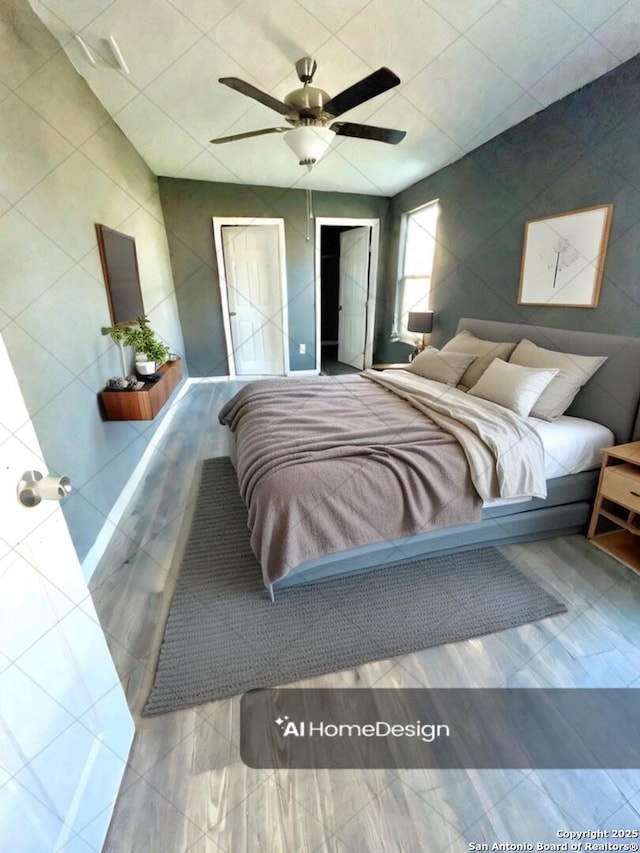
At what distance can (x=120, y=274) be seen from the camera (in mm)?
2604

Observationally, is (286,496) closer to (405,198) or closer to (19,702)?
(19,702)

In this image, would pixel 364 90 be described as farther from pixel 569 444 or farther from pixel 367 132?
pixel 569 444

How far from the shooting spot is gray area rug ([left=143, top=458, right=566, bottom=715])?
4.50 feet

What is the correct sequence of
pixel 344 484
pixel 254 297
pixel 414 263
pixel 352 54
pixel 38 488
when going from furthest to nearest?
pixel 254 297, pixel 414 263, pixel 352 54, pixel 344 484, pixel 38 488

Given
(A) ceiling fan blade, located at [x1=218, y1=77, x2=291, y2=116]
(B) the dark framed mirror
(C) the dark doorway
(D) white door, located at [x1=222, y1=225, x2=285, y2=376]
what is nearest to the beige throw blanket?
(A) ceiling fan blade, located at [x1=218, y1=77, x2=291, y2=116]

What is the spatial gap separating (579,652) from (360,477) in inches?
42.9

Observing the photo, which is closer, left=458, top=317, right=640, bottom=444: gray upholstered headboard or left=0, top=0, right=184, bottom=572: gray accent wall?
left=0, top=0, right=184, bottom=572: gray accent wall

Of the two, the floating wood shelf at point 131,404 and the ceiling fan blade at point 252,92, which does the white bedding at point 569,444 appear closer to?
the floating wood shelf at point 131,404

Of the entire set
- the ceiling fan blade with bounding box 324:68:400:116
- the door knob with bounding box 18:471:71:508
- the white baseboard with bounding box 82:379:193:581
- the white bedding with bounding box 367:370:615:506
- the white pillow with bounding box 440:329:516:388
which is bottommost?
the white baseboard with bounding box 82:379:193:581

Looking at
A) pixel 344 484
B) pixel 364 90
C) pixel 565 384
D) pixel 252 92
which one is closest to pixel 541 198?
pixel 565 384

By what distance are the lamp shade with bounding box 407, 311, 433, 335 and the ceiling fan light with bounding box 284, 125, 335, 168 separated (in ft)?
6.73

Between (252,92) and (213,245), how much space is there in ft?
10.2

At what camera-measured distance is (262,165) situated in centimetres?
378

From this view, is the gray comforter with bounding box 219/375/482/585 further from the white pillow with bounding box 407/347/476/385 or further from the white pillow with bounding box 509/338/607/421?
the white pillow with bounding box 407/347/476/385
